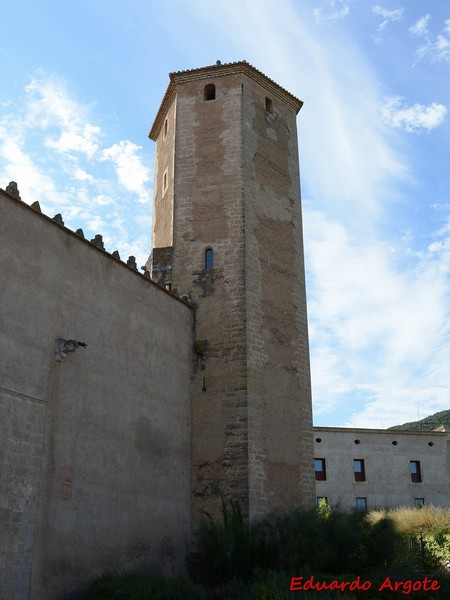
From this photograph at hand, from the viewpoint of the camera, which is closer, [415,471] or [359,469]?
[359,469]

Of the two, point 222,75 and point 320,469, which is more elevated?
point 222,75

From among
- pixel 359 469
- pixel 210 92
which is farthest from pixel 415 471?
pixel 210 92

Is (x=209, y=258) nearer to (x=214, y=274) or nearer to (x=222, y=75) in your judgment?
(x=214, y=274)

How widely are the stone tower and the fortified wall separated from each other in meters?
1.06

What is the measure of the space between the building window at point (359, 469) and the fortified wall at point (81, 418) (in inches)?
755

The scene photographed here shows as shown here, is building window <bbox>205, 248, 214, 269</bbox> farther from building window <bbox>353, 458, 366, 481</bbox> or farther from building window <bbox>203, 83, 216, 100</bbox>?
building window <bbox>353, 458, 366, 481</bbox>

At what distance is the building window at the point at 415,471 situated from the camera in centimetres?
3238

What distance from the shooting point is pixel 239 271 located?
Result: 52.9ft

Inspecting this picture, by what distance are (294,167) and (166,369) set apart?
7.53 metres

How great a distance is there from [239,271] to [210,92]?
579 centimetres

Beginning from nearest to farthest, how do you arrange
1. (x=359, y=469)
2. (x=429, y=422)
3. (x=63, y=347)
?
(x=63, y=347), (x=359, y=469), (x=429, y=422)

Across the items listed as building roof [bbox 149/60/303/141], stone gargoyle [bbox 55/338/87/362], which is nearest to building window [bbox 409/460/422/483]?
building roof [bbox 149/60/303/141]

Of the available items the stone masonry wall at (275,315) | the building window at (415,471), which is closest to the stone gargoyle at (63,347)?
Result: the stone masonry wall at (275,315)

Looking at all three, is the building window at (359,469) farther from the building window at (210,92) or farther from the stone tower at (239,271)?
the building window at (210,92)
